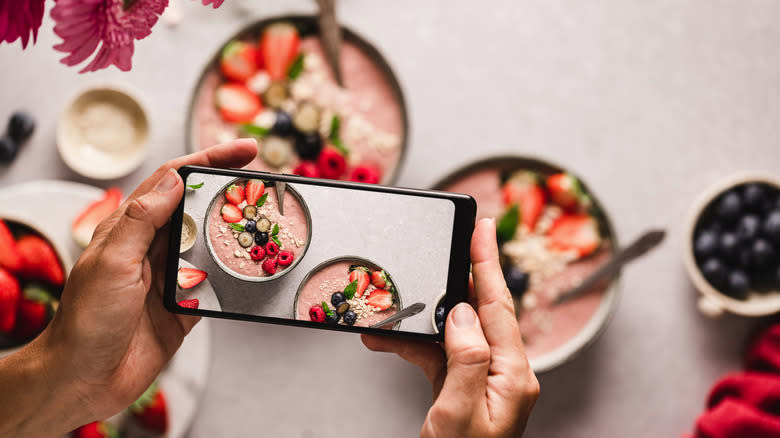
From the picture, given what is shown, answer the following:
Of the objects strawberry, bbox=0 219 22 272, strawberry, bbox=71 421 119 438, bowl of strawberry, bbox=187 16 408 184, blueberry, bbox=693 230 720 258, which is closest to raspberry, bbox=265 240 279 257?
bowl of strawberry, bbox=187 16 408 184

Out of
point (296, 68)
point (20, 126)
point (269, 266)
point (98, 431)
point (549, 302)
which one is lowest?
point (98, 431)

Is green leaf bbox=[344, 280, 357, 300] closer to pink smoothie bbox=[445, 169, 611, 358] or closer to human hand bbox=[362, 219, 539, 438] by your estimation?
human hand bbox=[362, 219, 539, 438]

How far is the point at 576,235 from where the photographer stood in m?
1.23

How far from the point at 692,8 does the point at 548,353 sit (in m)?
0.91

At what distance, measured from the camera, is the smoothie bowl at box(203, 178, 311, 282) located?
80 cm

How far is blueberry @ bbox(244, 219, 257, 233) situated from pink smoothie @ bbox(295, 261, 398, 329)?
108mm

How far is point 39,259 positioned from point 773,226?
1.51 metres

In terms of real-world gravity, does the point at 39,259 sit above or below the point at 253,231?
below

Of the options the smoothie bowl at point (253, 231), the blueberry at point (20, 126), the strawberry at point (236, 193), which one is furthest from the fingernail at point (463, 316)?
the blueberry at point (20, 126)

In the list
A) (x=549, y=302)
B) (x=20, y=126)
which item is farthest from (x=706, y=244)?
(x=20, y=126)

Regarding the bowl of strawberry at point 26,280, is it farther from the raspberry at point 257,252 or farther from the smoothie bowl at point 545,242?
the smoothie bowl at point 545,242

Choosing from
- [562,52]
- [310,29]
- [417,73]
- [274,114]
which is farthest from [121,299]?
[562,52]

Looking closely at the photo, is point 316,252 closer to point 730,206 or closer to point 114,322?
point 114,322

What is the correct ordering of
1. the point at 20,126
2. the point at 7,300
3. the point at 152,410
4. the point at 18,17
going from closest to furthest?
the point at 18,17, the point at 7,300, the point at 152,410, the point at 20,126
